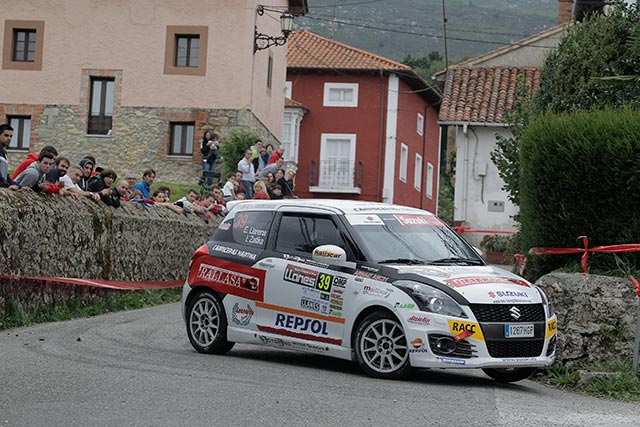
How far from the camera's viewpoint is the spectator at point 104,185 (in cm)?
1892

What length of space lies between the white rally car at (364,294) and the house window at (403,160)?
155ft

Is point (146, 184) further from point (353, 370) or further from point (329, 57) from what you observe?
point (329, 57)

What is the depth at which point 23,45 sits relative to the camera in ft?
146

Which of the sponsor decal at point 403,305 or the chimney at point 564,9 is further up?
the chimney at point 564,9

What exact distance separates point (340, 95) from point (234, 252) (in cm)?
4686

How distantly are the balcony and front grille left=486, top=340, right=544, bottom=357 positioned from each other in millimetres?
47703

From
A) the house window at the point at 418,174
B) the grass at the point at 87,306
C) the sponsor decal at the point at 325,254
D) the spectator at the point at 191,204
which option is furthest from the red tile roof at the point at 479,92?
the sponsor decal at the point at 325,254

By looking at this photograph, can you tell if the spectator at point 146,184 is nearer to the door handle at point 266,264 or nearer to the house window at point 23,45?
the door handle at point 266,264

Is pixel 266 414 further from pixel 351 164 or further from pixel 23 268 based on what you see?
pixel 351 164

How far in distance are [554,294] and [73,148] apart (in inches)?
1335

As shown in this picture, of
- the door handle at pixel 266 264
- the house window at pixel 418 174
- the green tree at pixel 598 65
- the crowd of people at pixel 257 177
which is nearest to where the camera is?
the door handle at pixel 266 264

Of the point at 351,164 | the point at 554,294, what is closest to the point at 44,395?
the point at 554,294

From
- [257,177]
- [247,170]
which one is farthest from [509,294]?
[257,177]

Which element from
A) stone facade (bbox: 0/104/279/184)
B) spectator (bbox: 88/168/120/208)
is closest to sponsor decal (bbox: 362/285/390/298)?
spectator (bbox: 88/168/120/208)
